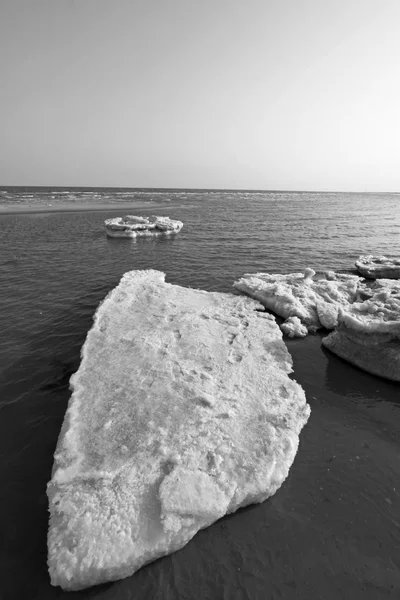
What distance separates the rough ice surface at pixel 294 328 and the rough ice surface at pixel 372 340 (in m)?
0.90

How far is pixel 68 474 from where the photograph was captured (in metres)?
4.97

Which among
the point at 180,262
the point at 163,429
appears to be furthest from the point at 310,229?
the point at 163,429

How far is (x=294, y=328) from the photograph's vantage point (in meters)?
10.6

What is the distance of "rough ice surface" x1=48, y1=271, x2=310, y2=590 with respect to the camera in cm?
425

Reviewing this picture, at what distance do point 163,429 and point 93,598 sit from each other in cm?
256

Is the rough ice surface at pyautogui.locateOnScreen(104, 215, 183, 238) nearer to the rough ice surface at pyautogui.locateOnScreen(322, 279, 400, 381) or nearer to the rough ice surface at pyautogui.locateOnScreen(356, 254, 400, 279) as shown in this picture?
the rough ice surface at pyautogui.locateOnScreen(356, 254, 400, 279)

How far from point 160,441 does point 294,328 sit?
695 cm

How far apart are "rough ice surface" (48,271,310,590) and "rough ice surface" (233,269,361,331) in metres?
2.53

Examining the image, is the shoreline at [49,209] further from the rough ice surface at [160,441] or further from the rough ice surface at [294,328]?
the rough ice surface at [294,328]

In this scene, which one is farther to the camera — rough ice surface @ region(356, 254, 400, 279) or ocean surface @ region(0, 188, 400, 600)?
rough ice surface @ region(356, 254, 400, 279)

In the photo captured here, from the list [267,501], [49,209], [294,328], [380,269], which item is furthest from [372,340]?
[49,209]

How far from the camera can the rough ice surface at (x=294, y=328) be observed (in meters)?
10.5

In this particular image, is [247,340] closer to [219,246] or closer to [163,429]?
[163,429]

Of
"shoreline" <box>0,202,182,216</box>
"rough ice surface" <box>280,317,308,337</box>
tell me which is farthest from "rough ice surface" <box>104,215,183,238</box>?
"shoreline" <box>0,202,182,216</box>
